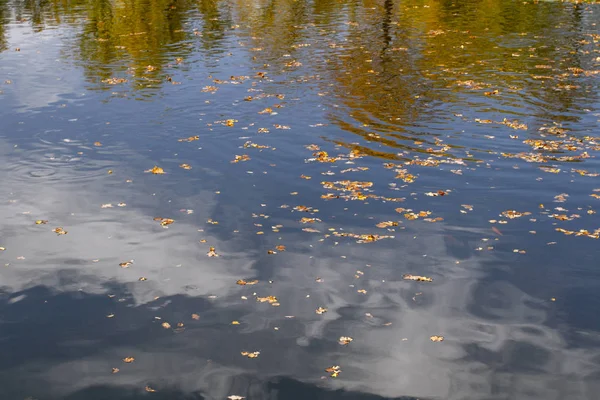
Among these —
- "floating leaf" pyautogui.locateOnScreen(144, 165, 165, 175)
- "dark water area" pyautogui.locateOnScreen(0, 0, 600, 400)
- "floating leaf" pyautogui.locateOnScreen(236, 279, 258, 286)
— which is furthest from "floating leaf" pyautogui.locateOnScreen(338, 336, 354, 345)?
"floating leaf" pyautogui.locateOnScreen(144, 165, 165, 175)

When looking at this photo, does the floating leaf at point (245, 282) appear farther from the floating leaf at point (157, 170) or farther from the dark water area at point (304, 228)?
the floating leaf at point (157, 170)

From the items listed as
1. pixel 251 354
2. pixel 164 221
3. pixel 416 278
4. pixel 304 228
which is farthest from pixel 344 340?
pixel 164 221

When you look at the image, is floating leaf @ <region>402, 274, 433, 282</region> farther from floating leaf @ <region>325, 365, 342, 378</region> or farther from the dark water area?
floating leaf @ <region>325, 365, 342, 378</region>

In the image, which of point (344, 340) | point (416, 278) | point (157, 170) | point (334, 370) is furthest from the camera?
point (157, 170)

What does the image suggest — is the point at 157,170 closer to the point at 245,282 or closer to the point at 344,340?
the point at 245,282

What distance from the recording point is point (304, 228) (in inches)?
583

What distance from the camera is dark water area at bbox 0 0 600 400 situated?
10383 millimetres

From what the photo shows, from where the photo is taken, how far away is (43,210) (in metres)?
16.0

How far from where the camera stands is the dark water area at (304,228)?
1038 centimetres

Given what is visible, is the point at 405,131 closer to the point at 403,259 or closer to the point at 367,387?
the point at 403,259

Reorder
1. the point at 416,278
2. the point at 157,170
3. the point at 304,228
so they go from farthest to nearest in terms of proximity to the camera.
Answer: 1. the point at 157,170
2. the point at 304,228
3. the point at 416,278

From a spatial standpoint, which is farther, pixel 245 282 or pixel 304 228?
pixel 304 228

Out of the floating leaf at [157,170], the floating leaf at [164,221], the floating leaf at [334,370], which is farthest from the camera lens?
the floating leaf at [157,170]

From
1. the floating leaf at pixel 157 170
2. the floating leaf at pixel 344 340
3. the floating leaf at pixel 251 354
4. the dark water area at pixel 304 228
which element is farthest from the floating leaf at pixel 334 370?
the floating leaf at pixel 157 170
